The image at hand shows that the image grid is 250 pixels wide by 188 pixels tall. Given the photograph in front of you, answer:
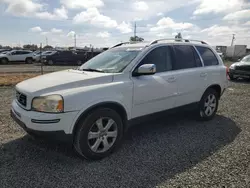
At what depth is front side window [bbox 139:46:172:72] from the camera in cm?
408

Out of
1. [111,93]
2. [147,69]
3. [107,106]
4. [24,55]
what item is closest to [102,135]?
[107,106]

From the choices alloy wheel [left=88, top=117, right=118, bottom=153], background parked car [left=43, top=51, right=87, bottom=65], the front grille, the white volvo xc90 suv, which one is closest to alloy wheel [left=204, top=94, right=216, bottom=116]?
the white volvo xc90 suv

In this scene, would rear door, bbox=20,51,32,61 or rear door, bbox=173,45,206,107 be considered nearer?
rear door, bbox=173,45,206,107

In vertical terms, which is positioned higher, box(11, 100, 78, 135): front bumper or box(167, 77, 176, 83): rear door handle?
box(167, 77, 176, 83): rear door handle

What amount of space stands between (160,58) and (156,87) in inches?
23.7

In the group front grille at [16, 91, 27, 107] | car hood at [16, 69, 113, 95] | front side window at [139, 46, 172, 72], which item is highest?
front side window at [139, 46, 172, 72]

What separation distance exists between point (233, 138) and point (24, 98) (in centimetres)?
362

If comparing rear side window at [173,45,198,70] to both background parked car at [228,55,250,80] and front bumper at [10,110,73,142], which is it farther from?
background parked car at [228,55,250,80]

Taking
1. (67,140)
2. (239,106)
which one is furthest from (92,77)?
(239,106)

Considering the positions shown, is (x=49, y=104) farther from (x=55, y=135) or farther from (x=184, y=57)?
(x=184, y=57)

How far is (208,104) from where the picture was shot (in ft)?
17.3

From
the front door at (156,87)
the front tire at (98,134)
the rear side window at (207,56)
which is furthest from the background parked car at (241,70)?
the front tire at (98,134)

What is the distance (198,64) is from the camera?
4.94m

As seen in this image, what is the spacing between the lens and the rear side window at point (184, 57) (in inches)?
178
